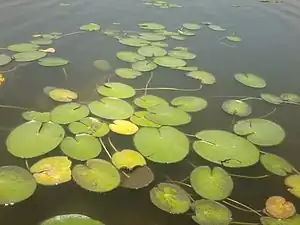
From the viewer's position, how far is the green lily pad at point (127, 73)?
7.54 feet

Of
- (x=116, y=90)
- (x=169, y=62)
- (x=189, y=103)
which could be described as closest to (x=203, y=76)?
(x=169, y=62)

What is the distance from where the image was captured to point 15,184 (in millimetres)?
1441

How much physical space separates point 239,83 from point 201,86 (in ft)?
0.88

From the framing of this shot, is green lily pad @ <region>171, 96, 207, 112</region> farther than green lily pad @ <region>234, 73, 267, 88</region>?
Answer: No

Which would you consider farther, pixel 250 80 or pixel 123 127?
pixel 250 80

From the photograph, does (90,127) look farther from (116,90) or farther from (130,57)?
(130,57)

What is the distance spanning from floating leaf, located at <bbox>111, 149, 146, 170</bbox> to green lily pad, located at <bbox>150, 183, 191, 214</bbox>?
142 millimetres

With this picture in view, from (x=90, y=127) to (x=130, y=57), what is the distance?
875 mm

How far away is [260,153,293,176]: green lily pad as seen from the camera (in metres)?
1.66

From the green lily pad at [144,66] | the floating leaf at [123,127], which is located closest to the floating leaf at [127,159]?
the floating leaf at [123,127]

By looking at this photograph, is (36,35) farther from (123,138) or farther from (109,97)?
(123,138)

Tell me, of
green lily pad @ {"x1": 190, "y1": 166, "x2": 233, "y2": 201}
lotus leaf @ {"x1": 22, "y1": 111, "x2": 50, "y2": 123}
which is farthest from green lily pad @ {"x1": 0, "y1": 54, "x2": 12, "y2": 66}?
green lily pad @ {"x1": 190, "y1": 166, "x2": 233, "y2": 201}

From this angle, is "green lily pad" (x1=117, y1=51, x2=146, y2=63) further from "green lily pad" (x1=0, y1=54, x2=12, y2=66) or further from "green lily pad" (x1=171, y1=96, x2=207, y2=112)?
"green lily pad" (x1=0, y1=54, x2=12, y2=66)

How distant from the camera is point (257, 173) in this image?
1.65m
